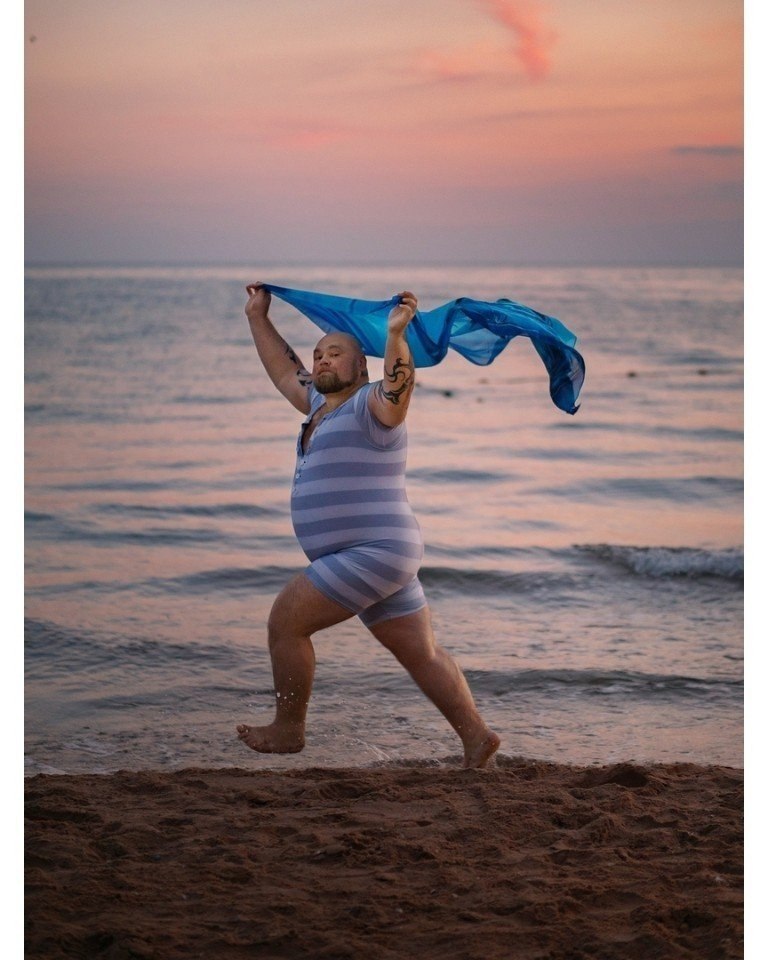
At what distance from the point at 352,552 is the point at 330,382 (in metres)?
0.54

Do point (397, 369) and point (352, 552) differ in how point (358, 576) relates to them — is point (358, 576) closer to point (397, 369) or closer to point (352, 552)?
point (352, 552)

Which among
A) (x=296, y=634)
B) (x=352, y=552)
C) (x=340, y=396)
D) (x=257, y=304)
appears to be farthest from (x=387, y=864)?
(x=257, y=304)

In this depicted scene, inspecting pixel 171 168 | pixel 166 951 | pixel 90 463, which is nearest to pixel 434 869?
pixel 166 951

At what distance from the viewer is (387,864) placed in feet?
10.7

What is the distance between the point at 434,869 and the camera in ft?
10.5

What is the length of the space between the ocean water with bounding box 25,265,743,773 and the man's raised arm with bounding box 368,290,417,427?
1.44 metres

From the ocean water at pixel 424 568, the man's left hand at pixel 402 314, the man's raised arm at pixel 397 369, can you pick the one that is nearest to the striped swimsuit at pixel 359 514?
the man's raised arm at pixel 397 369

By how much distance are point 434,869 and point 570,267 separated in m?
54.3

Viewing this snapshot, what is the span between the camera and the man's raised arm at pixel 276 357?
4.26 m

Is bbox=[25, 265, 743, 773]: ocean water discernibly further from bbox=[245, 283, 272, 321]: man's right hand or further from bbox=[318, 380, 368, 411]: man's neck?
bbox=[245, 283, 272, 321]: man's right hand

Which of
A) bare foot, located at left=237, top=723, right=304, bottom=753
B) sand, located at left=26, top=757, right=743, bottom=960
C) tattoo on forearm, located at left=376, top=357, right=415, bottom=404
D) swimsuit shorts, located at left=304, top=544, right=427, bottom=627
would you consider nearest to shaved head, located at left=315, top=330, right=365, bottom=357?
tattoo on forearm, located at left=376, top=357, right=415, bottom=404

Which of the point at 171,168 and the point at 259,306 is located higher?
the point at 171,168

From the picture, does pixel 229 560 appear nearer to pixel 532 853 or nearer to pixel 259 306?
pixel 259 306

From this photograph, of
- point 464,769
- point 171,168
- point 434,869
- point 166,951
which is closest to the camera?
point 166,951
